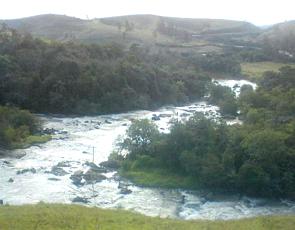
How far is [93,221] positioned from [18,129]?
32.4 m

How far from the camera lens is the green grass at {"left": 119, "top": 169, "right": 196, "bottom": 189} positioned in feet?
156

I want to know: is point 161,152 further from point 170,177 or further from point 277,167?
point 277,167

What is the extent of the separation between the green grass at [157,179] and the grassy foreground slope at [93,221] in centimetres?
1079

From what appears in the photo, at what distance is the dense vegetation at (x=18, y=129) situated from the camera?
58000 mm

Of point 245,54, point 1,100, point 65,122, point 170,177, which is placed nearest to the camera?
point 170,177

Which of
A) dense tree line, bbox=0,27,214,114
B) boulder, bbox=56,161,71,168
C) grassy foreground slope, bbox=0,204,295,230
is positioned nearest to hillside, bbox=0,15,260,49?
dense tree line, bbox=0,27,214,114

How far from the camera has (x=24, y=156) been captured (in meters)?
55.1

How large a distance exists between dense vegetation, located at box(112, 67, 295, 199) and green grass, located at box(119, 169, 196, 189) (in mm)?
583

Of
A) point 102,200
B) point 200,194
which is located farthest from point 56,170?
point 200,194

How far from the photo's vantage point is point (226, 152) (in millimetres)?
47781

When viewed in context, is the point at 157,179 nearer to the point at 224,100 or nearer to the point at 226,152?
the point at 226,152

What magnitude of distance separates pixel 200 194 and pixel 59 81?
4486 centimetres

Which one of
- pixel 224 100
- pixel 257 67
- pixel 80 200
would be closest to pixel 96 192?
pixel 80 200

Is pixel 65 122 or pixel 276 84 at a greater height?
pixel 276 84
